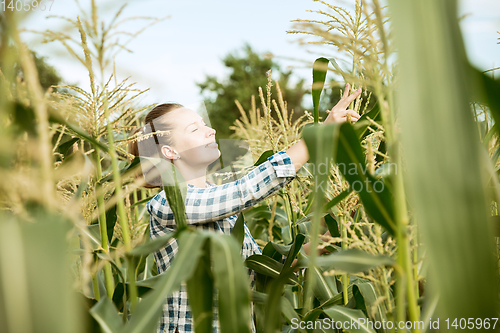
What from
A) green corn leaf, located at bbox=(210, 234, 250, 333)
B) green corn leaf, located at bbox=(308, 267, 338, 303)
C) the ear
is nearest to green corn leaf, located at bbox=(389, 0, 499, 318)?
green corn leaf, located at bbox=(210, 234, 250, 333)

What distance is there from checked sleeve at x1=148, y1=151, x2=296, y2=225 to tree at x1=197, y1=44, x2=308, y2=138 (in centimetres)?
1303

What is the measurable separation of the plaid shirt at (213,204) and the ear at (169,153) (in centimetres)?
24

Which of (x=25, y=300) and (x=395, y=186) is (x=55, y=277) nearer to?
(x=25, y=300)

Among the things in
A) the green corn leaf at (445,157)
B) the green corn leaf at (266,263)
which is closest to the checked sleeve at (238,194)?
the green corn leaf at (266,263)

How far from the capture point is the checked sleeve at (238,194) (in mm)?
990

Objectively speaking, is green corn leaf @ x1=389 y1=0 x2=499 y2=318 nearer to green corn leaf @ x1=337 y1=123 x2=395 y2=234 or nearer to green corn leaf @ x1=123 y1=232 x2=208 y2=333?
green corn leaf @ x1=337 y1=123 x2=395 y2=234

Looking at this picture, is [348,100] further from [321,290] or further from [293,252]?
[321,290]

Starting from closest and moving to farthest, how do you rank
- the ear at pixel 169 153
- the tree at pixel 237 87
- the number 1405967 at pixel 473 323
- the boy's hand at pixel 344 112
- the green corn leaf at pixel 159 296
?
the number 1405967 at pixel 473 323
the green corn leaf at pixel 159 296
the boy's hand at pixel 344 112
the ear at pixel 169 153
the tree at pixel 237 87

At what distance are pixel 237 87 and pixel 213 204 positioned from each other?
14373 millimetres

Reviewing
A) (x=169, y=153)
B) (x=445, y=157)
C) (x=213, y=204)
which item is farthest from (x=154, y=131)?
(x=445, y=157)

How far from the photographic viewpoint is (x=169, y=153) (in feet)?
4.62

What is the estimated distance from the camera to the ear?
140 centimetres

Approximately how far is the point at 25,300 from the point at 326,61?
76 centimetres

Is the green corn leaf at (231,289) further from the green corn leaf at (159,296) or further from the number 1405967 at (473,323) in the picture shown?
the number 1405967 at (473,323)
